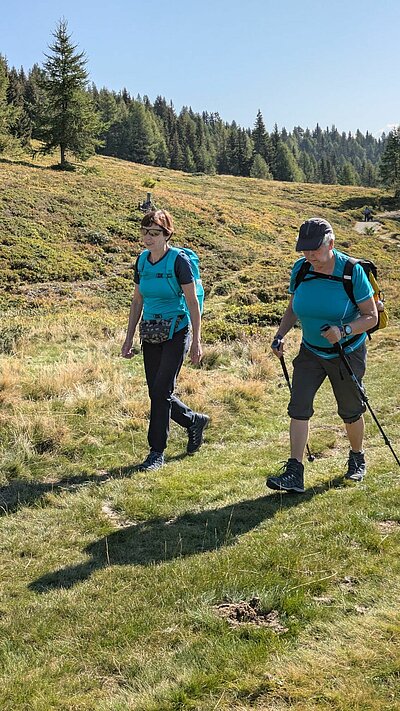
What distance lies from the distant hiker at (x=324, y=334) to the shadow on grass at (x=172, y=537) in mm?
240

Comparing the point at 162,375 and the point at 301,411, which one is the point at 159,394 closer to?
the point at 162,375

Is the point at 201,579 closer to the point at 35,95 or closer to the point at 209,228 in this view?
the point at 209,228

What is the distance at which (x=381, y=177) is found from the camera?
241 feet

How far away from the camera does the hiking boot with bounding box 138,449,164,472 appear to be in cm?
520

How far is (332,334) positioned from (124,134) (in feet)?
308

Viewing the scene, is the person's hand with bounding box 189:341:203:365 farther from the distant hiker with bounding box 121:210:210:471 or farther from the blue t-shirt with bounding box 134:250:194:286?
the blue t-shirt with bounding box 134:250:194:286

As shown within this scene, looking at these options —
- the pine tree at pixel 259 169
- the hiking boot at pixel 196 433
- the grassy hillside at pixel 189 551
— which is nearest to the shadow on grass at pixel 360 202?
the pine tree at pixel 259 169

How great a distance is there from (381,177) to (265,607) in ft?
257

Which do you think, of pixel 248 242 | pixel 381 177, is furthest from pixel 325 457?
pixel 381 177

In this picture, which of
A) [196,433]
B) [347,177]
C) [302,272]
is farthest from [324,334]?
[347,177]

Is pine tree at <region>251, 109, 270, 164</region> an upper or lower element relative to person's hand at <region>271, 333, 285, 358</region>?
upper

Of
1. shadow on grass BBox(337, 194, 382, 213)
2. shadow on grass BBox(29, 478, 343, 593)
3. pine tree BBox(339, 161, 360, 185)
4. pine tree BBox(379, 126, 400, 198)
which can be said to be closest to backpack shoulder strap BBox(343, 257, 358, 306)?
shadow on grass BBox(29, 478, 343, 593)

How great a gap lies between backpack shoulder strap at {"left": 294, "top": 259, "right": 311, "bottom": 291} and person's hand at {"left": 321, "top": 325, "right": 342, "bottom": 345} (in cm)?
52

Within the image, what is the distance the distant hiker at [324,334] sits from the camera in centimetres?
412
